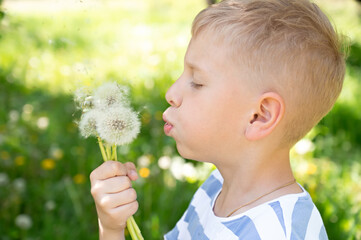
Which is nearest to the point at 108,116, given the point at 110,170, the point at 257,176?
the point at 110,170

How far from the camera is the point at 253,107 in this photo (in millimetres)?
1102

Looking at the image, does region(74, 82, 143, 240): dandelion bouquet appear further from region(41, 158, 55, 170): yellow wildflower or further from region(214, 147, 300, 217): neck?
region(41, 158, 55, 170): yellow wildflower

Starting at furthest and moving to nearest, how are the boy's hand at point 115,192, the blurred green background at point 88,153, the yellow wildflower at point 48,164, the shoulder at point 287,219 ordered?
1. the yellow wildflower at point 48,164
2. the blurred green background at point 88,153
3. the boy's hand at point 115,192
4. the shoulder at point 287,219

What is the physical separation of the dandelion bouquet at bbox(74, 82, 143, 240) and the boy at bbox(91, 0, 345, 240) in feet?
0.31

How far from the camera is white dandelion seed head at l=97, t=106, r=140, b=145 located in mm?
1055

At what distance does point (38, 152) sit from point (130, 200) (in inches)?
64.2

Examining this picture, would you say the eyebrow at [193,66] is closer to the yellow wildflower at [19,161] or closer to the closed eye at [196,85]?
the closed eye at [196,85]

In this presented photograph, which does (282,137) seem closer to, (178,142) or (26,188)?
(178,142)

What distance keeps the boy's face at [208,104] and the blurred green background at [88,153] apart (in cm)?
14

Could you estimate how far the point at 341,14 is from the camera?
397 inches

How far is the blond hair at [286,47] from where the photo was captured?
1088mm

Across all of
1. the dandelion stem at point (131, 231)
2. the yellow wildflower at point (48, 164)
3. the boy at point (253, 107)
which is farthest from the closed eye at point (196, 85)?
the yellow wildflower at point (48, 164)

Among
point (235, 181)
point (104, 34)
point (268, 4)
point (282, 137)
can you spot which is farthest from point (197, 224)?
point (104, 34)

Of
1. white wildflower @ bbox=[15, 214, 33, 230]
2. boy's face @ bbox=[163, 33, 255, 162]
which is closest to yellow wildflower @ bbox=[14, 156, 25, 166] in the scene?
white wildflower @ bbox=[15, 214, 33, 230]
